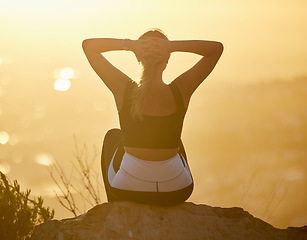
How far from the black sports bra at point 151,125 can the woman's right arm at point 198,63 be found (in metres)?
0.10

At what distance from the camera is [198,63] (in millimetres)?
6957

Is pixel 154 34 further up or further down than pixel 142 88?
further up

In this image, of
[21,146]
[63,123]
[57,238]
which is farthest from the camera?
[63,123]

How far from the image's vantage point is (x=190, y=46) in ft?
22.4

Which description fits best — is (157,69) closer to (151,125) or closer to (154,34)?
(154,34)

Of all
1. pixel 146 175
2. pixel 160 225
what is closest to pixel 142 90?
pixel 146 175

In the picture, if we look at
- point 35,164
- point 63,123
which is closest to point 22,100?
point 63,123

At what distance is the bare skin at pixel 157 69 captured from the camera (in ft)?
22.1

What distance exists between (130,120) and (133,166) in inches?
19.6

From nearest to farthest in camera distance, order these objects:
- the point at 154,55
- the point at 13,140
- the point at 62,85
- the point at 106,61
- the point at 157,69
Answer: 1. the point at 154,55
2. the point at 157,69
3. the point at 106,61
4. the point at 13,140
5. the point at 62,85

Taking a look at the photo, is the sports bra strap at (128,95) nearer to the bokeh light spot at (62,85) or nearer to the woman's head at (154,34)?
the woman's head at (154,34)

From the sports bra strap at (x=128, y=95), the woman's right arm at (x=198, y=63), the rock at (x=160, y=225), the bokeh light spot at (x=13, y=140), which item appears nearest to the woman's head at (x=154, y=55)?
the woman's right arm at (x=198, y=63)

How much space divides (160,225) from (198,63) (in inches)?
68.9

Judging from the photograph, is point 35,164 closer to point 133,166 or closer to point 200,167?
point 200,167
